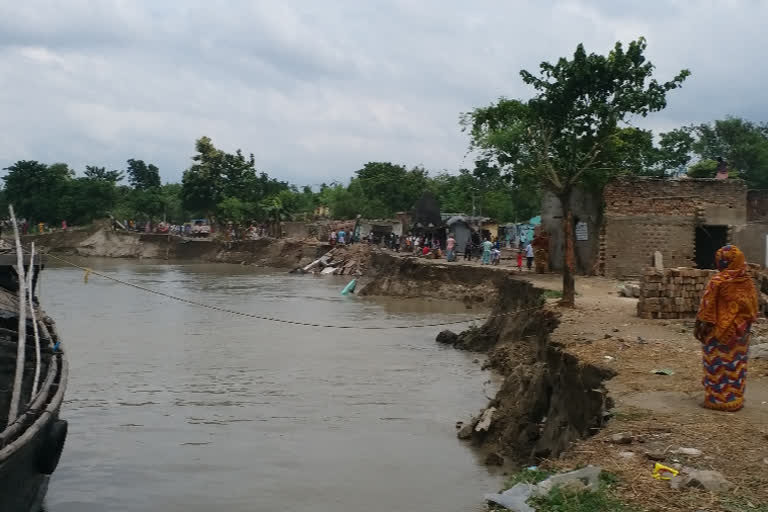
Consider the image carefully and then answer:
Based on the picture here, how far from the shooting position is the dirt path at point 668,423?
19.2 ft

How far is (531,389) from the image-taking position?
40.0ft

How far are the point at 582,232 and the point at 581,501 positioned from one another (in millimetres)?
21430

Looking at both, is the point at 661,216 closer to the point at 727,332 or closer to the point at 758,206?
the point at 758,206

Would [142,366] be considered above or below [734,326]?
below

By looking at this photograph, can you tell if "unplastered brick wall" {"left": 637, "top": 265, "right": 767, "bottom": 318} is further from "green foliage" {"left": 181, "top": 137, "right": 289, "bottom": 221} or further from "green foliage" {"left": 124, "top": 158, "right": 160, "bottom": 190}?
"green foliage" {"left": 124, "top": 158, "right": 160, "bottom": 190}

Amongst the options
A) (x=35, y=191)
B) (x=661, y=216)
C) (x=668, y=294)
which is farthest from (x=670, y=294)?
(x=35, y=191)

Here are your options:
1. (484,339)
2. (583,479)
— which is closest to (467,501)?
(583,479)

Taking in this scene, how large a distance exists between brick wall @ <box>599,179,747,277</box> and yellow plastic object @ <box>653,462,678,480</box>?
18847 mm

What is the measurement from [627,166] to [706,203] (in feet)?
10.7

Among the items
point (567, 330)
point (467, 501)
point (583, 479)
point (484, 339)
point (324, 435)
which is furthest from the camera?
point (484, 339)

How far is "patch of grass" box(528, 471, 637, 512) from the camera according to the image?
5516 mm

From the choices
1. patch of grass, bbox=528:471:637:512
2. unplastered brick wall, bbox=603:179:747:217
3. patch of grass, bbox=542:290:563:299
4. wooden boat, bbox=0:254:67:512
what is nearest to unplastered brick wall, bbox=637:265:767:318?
patch of grass, bbox=542:290:563:299

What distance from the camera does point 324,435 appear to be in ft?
41.3

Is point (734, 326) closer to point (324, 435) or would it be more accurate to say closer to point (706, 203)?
point (324, 435)
